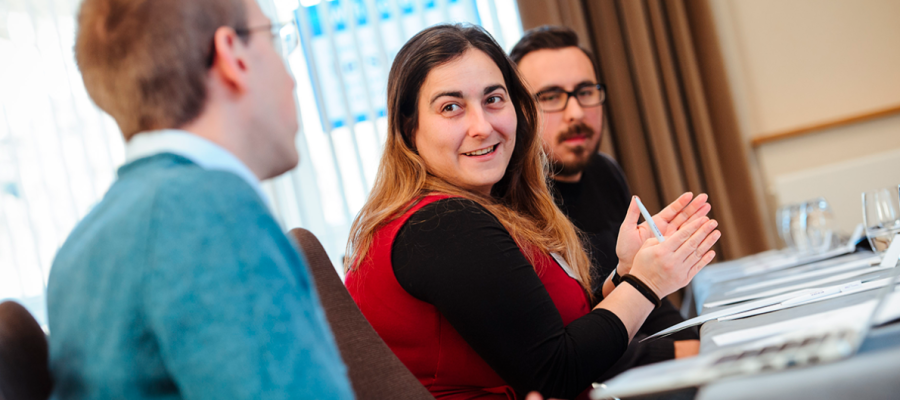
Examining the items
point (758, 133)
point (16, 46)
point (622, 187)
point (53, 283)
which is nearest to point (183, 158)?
point (53, 283)

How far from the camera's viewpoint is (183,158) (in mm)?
545

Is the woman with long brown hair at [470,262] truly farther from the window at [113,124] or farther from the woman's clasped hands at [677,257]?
the window at [113,124]

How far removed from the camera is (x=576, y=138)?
2018 millimetres

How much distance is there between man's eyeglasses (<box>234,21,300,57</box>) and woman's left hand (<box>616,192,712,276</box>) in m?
0.71

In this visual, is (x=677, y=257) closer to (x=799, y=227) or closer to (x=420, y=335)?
(x=420, y=335)

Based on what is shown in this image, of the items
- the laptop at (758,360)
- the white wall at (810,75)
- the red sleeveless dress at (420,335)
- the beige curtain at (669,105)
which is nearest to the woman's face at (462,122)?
the red sleeveless dress at (420,335)

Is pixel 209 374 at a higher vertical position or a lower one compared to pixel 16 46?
lower

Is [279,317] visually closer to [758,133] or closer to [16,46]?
[758,133]

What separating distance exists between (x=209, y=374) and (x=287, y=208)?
8.36 ft

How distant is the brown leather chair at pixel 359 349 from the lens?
0.85 metres

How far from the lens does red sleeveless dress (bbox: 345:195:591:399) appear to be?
1.04 metres

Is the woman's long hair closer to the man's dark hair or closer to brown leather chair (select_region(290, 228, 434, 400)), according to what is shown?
brown leather chair (select_region(290, 228, 434, 400))

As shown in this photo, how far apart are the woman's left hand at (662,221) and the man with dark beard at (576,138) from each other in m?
0.39

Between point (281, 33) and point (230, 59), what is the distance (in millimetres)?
91
